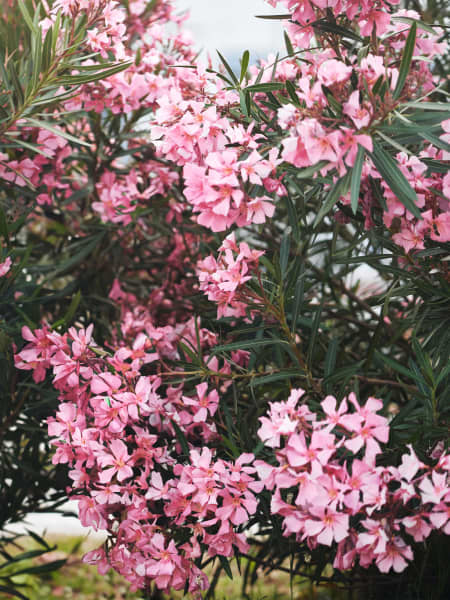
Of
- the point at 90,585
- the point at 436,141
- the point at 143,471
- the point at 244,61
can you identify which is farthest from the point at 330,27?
the point at 90,585

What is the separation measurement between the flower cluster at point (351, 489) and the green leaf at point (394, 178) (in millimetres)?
275

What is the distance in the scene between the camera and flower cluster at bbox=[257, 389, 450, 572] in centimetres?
77

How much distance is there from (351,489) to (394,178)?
1.38 ft

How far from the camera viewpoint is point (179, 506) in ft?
3.24

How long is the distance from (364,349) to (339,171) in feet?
3.41

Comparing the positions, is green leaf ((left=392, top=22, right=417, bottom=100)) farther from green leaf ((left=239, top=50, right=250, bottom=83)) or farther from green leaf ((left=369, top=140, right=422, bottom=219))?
green leaf ((left=239, top=50, right=250, bottom=83))

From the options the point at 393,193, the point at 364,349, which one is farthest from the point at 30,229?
the point at 393,193

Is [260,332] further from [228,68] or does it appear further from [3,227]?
[3,227]

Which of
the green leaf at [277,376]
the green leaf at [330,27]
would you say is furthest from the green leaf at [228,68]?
the green leaf at [277,376]

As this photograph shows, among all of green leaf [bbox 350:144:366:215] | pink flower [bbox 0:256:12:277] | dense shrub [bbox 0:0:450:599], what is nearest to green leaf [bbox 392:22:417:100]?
dense shrub [bbox 0:0:450:599]

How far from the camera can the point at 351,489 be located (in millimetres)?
788

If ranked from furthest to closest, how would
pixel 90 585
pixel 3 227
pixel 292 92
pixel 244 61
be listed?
pixel 90 585 < pixel 3 227 < pixel 244 61 < pixel 292 92

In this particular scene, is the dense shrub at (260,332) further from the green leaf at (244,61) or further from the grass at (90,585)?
the grass at (90,585)

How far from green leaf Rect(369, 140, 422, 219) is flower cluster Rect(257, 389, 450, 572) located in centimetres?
28
